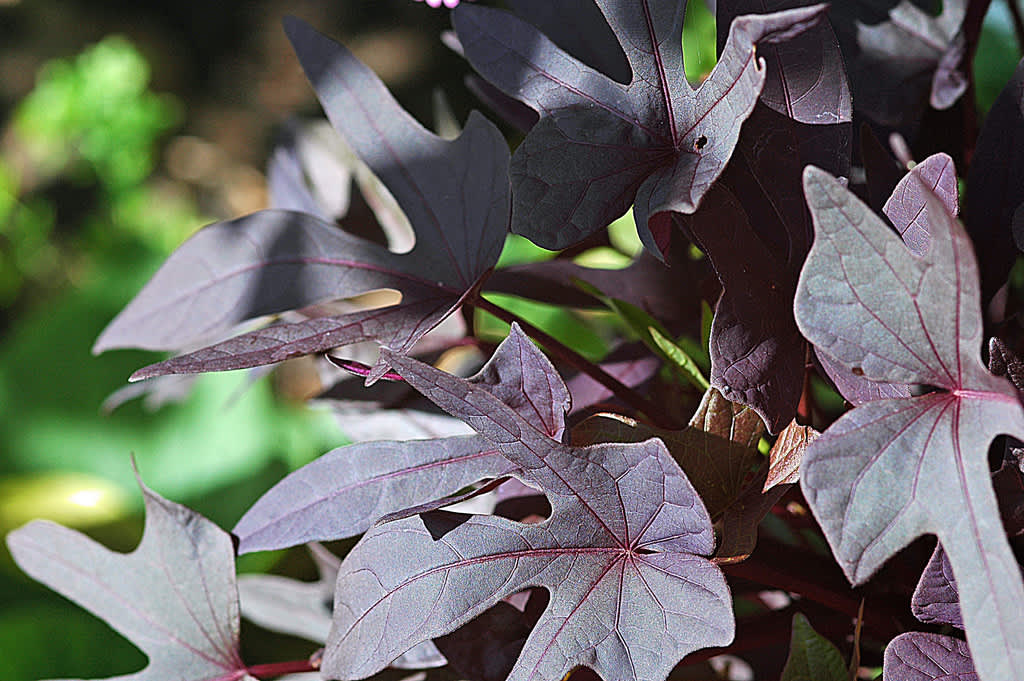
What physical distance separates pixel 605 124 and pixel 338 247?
0.46ft

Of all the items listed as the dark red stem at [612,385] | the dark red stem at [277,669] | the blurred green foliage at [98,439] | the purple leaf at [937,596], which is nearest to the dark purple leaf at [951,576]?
the purple leaf at [937,596]

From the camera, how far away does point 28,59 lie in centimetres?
203

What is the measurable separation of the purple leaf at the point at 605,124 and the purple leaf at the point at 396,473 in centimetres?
5

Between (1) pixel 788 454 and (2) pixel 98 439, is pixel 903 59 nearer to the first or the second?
(1) pixel 788 454

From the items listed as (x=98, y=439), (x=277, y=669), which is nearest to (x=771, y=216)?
(x=277, y=669)

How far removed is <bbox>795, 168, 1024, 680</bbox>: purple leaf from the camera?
229mm

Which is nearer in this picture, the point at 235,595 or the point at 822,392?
the point at 235,595

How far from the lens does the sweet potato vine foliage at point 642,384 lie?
0.80ft

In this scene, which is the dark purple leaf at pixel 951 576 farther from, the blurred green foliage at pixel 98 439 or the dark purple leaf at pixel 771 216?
the blurred green foliage at pixel 98 439

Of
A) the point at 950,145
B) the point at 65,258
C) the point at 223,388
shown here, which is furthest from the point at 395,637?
the point at 65,258

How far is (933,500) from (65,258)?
5.89 ft

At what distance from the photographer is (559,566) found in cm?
29

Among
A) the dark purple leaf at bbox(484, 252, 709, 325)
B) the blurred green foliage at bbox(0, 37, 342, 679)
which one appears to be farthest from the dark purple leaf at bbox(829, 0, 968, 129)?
the blurred green foliage at bbox(0, 37, 342, 679)

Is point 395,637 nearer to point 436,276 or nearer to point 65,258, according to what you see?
point 436,276
